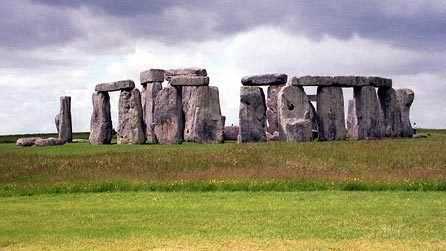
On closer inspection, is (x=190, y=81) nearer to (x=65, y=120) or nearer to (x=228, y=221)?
(x=65, y=120)

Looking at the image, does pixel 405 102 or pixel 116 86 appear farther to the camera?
pixel 405 102

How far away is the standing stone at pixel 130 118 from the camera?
3878cm

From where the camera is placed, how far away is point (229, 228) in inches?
515

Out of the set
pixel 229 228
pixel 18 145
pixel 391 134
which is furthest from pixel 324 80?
pixel 229 228

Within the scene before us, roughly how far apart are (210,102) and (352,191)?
19.6m

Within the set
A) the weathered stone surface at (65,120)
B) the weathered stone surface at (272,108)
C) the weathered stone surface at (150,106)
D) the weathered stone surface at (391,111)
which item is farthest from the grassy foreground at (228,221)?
the weathered stone surface at (65,120)

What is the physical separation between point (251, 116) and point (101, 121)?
9177mm

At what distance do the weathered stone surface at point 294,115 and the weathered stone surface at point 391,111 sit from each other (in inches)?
214

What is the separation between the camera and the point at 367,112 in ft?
128

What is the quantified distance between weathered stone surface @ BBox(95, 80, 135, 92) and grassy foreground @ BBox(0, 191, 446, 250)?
21.0m

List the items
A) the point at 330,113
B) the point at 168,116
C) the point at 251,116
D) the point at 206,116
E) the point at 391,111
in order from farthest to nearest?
the point at 391,111, the point at 330,113, the point at 168,116, the point at 206,116, the point at 251,116

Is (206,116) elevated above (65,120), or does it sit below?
below

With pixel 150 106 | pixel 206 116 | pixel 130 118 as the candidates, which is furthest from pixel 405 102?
pixel 130 118

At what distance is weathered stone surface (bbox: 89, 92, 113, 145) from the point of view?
40969 millimetres
